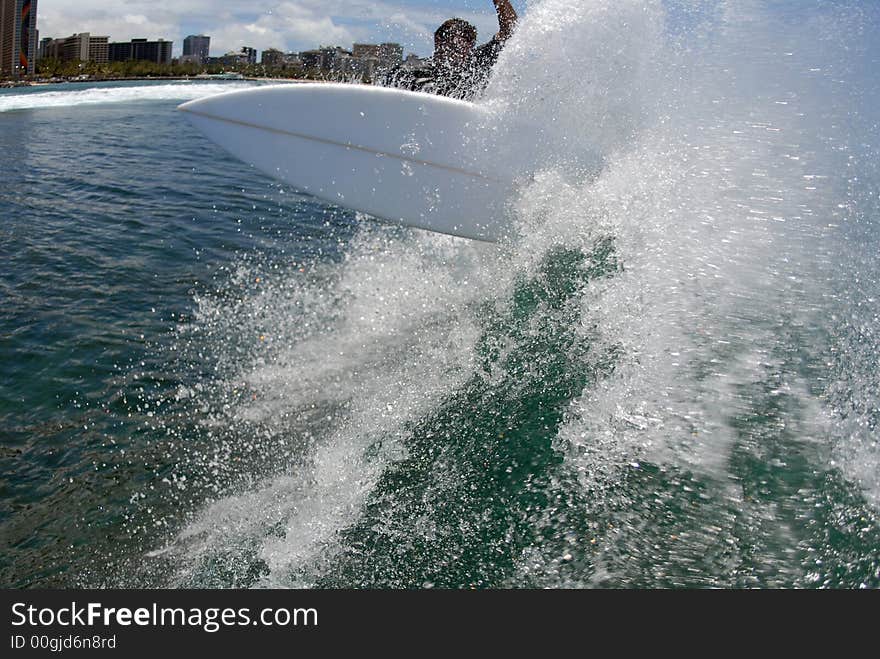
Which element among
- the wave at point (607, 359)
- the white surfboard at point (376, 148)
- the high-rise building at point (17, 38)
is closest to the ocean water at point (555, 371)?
the wave at point (607, 359)

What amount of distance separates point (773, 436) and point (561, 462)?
1490 mm

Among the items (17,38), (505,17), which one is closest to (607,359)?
(505,17)

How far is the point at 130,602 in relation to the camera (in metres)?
3.39

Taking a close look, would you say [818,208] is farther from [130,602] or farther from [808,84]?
[130,602]

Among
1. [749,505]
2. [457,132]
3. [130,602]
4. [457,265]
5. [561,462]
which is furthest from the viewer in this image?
[457,265]

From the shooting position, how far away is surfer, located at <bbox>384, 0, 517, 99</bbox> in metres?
6.86

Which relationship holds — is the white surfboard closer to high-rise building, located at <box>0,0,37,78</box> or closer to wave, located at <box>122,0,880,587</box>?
wave, located at <box>122,0,880,587</box>

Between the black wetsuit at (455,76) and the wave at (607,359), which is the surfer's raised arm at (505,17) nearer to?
the black wetsuit at (455,76)

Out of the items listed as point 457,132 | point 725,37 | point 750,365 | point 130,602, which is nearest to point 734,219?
point 750,365

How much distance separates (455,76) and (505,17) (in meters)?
0.98

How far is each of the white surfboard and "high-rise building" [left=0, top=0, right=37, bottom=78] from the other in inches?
3911

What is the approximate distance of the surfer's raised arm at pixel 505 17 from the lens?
7.11m

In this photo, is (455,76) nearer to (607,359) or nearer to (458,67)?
(458,67)

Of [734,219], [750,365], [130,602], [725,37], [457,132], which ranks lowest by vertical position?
[130,602]
